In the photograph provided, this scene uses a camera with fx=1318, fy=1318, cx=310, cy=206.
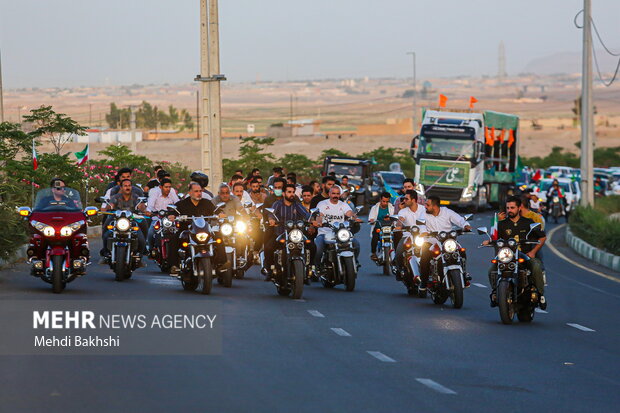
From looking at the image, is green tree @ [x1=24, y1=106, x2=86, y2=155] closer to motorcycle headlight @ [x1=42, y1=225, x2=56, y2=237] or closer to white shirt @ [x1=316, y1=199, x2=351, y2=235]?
white shirt @ [x1=316, y1=199, x2=351, y2=235]

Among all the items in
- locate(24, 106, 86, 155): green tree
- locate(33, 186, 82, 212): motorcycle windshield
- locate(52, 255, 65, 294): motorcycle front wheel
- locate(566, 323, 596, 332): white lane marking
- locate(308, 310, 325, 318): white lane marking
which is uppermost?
locate(24, 106, 86, 155): green tree

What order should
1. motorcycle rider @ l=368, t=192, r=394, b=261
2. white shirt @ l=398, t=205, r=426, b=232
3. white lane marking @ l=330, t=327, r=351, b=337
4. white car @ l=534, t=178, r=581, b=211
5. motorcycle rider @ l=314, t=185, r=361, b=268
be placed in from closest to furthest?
white lane marking @ l=330, t=327, r=351, b=337 < white shirt @ l=398, t=205, r=426, b=232 < motorcycle rider @ l=314, t=185, r=361, b=268 < motorcycle rider @ l=368, t=192, r=394, b=261 < white car @ l=534, t=178, r=581, b=211

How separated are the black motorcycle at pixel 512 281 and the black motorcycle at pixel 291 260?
281 centimetres

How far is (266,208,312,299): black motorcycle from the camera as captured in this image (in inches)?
711

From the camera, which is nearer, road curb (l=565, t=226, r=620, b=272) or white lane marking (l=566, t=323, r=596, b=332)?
white lane marking (l=566, t=323, r=596, b=332)

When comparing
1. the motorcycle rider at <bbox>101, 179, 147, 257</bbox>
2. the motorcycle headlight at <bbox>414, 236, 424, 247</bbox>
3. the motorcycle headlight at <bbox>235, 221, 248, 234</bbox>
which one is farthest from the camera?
the motorcycle rider at <bbox>101, 179, 147, 257</bbox>

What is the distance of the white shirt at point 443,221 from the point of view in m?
17.9

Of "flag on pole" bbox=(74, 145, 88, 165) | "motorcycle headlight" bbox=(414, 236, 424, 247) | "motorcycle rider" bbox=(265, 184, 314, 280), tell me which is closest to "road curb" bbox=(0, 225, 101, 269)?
"motorcycle rider" bbox=(265, 184, 314, 280)

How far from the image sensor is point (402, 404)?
975 centimetres

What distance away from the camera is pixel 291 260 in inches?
712

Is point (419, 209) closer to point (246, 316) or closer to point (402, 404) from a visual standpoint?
point (246, 316)

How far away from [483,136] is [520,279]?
3384cm

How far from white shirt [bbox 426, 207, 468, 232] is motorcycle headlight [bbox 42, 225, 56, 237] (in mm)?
5029

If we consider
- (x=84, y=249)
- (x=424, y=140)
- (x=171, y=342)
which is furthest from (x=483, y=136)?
(x=171, y=342)
